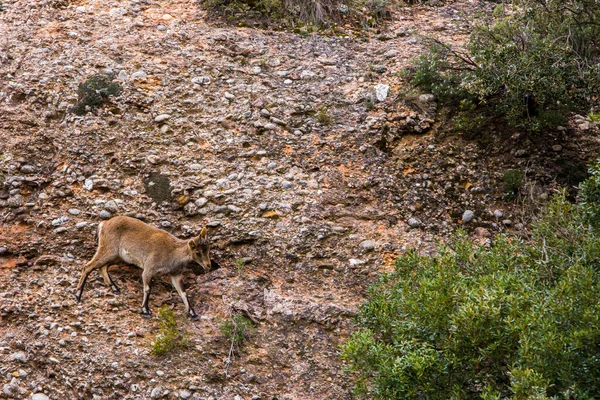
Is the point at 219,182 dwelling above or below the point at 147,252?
above

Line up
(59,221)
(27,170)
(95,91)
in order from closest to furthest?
1. (59,221)
2. (27,170)
3. (95,91)

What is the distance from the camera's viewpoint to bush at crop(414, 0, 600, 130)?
401 inches

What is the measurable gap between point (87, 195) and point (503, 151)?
20.2 ft

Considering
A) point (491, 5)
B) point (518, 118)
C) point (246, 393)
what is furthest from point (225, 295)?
point (491, 5)

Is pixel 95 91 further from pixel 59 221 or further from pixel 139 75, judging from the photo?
pixel 59 221

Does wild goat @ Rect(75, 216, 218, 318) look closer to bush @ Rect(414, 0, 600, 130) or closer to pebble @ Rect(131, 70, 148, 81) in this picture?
pebble @ Rect(131, 70, 148, 81)

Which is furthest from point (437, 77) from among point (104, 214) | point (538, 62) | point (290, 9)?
point (104, 214)

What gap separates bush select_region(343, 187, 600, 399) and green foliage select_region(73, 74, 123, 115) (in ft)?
18.6

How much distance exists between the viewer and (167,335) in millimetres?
7930

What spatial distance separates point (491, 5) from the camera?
1391 cm

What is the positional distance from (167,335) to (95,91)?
4652 millimetres

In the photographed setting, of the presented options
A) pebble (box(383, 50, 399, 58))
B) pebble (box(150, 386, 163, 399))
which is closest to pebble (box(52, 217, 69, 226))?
pebble (box(150, 386, 163, 399))

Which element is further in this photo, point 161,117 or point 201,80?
point 201,80

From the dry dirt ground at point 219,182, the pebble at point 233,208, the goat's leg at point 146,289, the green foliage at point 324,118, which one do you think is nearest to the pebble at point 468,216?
the dry dirt ground at point 219,182
